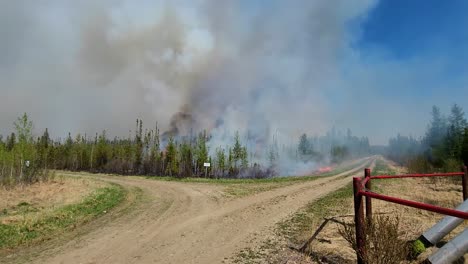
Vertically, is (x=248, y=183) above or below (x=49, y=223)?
above

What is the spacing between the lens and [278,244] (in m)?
8.59

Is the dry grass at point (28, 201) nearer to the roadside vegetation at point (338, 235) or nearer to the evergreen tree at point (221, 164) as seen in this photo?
the roadside vegetation at point (338, 235)

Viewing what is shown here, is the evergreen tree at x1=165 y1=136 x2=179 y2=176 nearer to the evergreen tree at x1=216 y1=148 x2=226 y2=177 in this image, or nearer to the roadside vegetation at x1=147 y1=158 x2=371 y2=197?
the evergreen tree at x1=216 y1=148 x2=226 y2=177

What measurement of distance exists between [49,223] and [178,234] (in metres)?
5.52

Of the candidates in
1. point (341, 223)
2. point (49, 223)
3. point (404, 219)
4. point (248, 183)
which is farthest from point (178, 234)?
point (248, 183)

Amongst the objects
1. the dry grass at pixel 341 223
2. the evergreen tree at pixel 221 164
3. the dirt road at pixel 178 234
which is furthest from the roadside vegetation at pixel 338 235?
the evergreen tree at pixel 221 164

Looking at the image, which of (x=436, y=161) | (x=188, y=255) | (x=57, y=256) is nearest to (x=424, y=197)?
(x=188, y=255)

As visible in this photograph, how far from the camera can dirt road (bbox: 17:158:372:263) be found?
773 centimetres

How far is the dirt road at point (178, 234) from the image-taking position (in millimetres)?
7734

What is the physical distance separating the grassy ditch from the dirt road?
144 centimetres

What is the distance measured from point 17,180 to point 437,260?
27.5 metres

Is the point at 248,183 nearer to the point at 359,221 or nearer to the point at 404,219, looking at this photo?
the point at 404,219

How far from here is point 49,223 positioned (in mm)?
11758

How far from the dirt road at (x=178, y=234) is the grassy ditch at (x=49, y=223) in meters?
1.44
